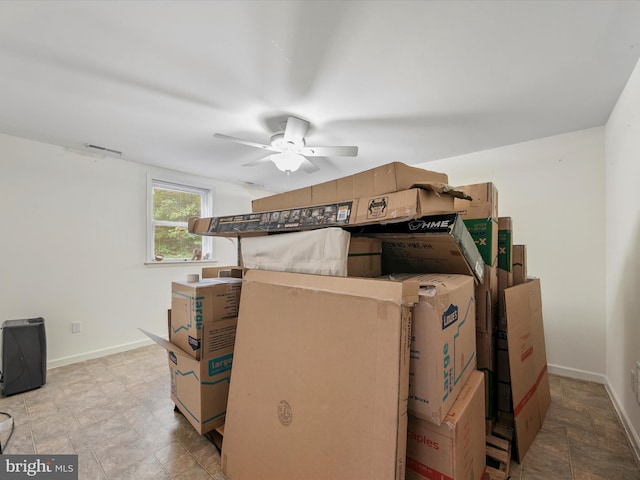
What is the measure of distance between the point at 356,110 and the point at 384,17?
874 mm

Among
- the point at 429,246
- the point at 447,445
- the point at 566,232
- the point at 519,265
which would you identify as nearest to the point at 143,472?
the point at 447,445

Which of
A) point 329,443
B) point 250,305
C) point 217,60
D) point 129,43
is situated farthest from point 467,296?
point 129,43

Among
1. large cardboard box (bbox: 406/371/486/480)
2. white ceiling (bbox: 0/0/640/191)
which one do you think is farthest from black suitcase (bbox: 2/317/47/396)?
large cardboard box (bbox: 406/371/486/480)

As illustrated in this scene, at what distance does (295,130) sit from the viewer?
90.3 inches

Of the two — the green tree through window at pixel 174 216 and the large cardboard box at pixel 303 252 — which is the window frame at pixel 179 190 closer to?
the green tree through window at pixel 174 216

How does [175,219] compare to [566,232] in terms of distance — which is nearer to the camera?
[566,232]

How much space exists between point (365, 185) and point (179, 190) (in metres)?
3.78

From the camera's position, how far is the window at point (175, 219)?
3.75 metres

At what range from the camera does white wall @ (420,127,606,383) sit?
2.54 m

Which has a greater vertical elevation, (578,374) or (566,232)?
(566,232)

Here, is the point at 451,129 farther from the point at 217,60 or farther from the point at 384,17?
the point at 217,60

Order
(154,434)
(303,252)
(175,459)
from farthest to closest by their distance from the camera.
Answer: (154,434) < (175,459) < (303,252)

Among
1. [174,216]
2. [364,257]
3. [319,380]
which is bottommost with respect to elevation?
[319,380]

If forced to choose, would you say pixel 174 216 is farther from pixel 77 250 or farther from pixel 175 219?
pixel 77 250
